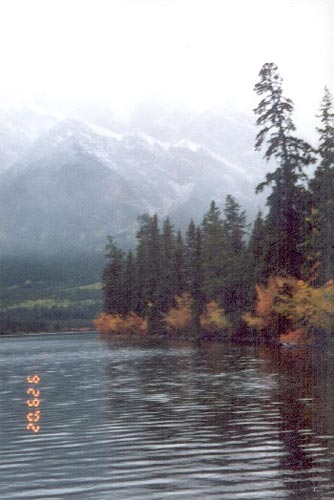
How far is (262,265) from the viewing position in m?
85.6

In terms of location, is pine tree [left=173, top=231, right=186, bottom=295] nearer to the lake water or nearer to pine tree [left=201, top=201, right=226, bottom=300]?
pine tree [left=201, top=201, right=226, bottom=300]

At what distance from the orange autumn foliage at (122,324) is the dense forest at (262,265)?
44 cm

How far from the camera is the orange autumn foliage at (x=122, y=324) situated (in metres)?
155

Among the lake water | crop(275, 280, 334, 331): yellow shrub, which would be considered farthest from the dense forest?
the lake water

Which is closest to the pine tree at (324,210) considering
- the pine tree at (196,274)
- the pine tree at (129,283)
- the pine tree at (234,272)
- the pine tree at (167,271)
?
the pine tree at (234,272)

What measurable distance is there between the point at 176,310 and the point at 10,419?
10283 cm

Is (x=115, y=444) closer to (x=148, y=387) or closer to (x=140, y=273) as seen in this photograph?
(x=148, y=387)

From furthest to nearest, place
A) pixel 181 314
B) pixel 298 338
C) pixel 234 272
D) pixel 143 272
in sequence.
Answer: pixel 143 272 → pixel 181 314 → pixel 234 272 → pixel 298 338

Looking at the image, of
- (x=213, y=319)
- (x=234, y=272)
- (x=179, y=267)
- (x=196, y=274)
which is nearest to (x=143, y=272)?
(x=179, y=267)

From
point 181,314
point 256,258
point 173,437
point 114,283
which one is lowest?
point 173,437

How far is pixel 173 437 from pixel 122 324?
5507 inches

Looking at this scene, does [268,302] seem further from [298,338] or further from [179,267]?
[179,267]

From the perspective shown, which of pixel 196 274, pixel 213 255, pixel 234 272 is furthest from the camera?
pixel 196 274

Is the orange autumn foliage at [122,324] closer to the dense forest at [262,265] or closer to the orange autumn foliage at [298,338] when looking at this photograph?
the dense forest at [262,265]
